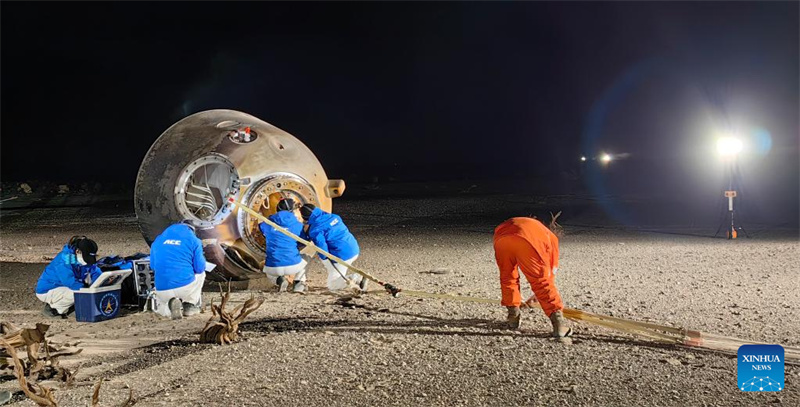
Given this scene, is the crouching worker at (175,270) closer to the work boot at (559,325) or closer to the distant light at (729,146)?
the work boot at (559,325)

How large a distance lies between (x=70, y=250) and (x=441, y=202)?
16518 millimetres

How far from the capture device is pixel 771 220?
16719 mm

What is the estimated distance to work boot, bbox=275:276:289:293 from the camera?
9.30m

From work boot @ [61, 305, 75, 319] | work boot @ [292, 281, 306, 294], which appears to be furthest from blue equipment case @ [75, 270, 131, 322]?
work boot @ [292, 281, 306, 294]

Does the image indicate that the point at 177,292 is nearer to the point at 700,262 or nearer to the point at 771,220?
the point at 700,262

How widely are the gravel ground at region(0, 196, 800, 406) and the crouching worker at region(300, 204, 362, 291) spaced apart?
37 centimetres

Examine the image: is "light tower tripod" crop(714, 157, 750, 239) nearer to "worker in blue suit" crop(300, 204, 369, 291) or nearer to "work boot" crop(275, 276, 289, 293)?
"worker in blue suit" crop(300, 204, 369, 291)

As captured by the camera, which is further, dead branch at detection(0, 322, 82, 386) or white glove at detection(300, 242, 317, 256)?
white glove at detection(300, 242, 317, 256)

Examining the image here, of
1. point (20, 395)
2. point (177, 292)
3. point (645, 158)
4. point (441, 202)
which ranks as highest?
point (645, 158)

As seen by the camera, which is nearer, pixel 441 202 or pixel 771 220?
pixel 771 220

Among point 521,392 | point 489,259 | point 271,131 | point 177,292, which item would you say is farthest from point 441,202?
point 521,392

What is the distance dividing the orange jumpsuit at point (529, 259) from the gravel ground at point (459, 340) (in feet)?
1.29

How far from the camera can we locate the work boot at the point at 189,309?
26.7 ft

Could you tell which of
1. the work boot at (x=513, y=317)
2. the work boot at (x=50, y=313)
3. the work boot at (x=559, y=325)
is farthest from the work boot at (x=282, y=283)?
the work boot at (x=559, y=325)
